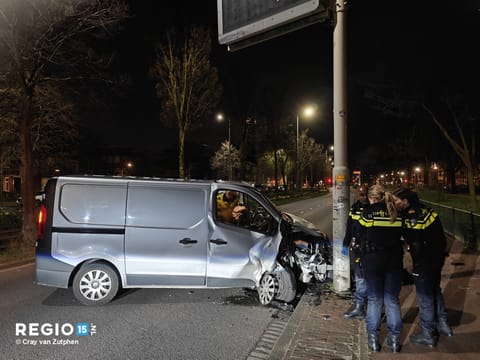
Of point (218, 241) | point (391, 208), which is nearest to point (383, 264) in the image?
point (391, 208)

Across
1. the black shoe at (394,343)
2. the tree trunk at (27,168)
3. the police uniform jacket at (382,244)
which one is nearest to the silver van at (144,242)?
the black shoe at (394,343)

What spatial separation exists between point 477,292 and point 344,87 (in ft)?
13.7

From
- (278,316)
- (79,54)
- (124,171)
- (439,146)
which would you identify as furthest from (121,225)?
(124,171)

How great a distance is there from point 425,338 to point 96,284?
466 cm

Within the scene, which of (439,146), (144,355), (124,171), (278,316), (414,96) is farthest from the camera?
(124,171)

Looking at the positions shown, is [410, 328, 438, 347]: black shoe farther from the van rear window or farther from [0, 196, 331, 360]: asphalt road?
the van rear window

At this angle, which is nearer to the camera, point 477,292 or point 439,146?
point 477,292

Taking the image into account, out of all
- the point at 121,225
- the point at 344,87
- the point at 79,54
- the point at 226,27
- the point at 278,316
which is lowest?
the point at 278,316

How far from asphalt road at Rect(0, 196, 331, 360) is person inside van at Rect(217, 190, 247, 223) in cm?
140

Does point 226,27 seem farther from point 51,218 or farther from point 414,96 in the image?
point 414,96

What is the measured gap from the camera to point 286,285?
5805mm

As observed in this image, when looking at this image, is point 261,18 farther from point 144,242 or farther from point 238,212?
point 144,242

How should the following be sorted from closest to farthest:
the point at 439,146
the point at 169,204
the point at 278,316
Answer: the point at 278,316, the point at 169,204, the point at 439,146

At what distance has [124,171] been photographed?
10169 cm
